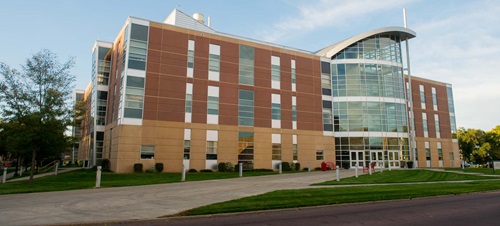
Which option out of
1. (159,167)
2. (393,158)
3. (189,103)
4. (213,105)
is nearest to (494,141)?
(393,158)

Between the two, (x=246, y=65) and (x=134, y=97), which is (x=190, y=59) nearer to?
(x=246, y=65)

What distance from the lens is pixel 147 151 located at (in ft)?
111

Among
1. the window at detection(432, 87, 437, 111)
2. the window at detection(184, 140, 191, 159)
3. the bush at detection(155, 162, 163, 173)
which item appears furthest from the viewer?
the window at detection(432, 87, 437, 111)

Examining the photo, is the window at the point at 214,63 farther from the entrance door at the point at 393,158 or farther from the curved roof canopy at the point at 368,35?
the entrance door at the point at 393,158

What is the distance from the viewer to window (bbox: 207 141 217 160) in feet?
121

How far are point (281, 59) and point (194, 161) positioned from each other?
17.8m

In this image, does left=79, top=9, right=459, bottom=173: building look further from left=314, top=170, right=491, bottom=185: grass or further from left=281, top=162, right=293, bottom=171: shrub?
left=314, top=170, right=491, bottom=185: grass

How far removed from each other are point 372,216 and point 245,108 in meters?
30.8

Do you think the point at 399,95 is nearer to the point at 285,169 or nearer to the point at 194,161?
the point at 285,169

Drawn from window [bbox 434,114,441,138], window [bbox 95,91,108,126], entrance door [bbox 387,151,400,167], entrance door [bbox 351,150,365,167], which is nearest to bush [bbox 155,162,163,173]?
window [bbox 95,91,108,126]

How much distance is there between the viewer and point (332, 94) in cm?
4694

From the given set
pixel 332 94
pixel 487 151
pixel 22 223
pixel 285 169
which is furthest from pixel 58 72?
pixel 487 151

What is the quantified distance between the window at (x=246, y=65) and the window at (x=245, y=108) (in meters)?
1.44

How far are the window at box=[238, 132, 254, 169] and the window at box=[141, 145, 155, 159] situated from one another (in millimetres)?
9989
